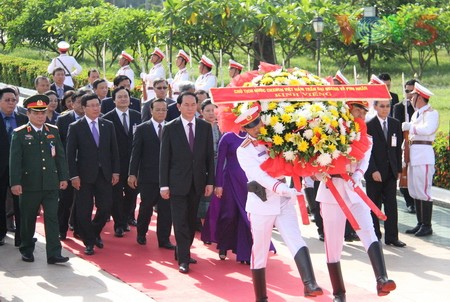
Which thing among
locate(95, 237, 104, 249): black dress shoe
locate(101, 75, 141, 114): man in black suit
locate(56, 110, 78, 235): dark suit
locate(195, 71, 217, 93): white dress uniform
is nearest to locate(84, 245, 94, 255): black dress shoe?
locate(95, 237, 104, 249): black dress shoe

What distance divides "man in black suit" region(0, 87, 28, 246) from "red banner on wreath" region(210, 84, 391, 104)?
3.98m

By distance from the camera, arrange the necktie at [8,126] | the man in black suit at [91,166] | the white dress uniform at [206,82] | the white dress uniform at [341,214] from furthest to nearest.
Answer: the white dress uniform at [206,82] < the necktie at [8,126] < the man in black suit at [91,166] < the white dress uniform at [341,214]

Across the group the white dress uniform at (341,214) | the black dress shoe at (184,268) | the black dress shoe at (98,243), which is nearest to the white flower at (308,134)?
the white dress uniform at (341,214)

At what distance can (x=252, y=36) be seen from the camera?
2283 cm

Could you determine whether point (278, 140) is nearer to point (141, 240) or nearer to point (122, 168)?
point (141, 240)

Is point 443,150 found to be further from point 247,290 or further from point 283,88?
point 283,88

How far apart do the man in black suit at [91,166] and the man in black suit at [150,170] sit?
0.23 m

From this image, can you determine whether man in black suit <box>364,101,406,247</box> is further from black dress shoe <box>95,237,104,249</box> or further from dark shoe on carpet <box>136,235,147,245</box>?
black dress shoe <box>95,237,104,249</box>

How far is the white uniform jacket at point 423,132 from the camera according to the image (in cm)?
1312

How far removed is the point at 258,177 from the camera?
357 inches

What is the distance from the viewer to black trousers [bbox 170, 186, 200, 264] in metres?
11.1

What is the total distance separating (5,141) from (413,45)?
14.2 m

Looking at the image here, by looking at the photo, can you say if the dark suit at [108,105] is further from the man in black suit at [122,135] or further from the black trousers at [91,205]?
the black trousers at [91,205]

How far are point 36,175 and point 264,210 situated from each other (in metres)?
3.06
